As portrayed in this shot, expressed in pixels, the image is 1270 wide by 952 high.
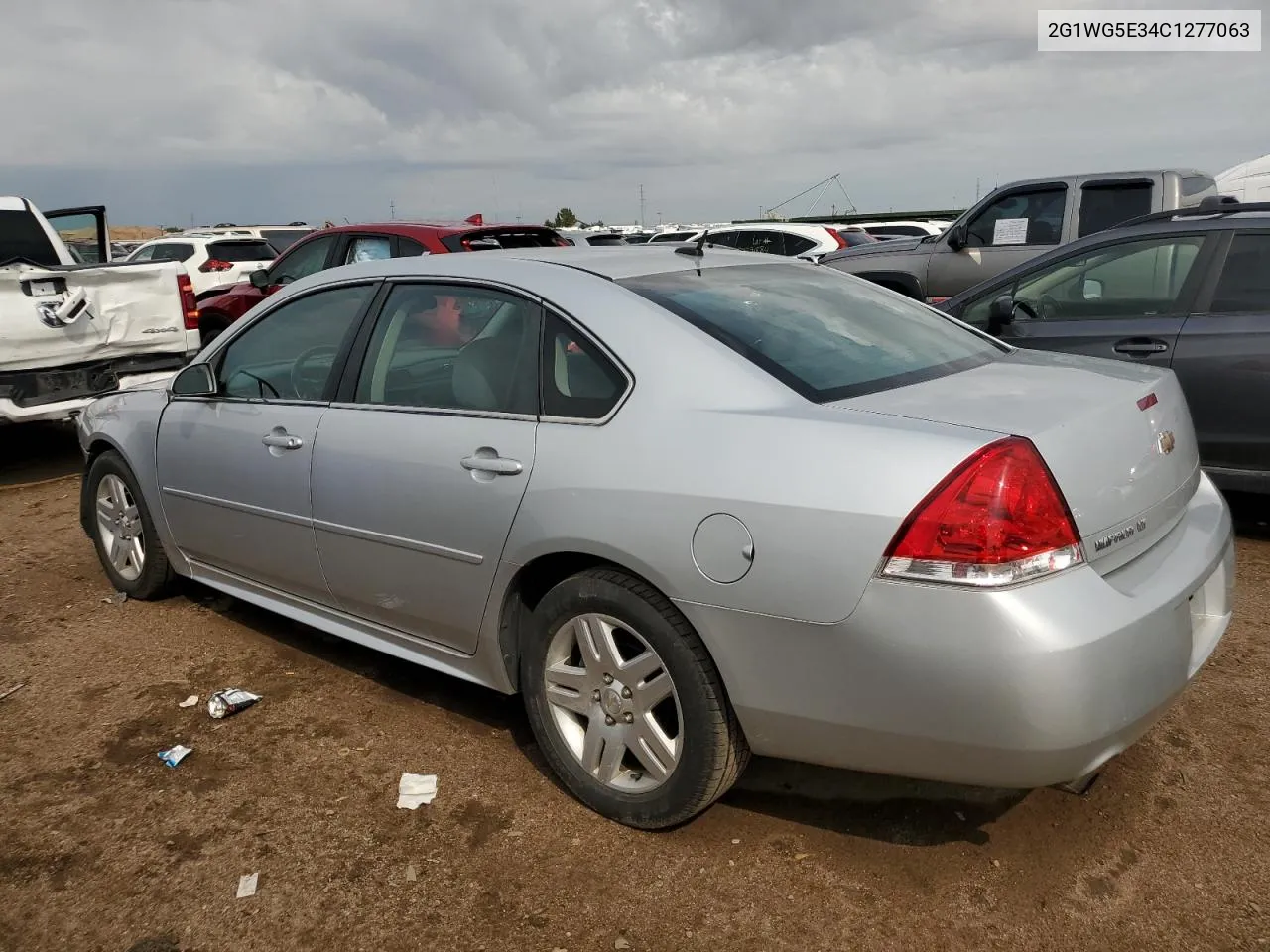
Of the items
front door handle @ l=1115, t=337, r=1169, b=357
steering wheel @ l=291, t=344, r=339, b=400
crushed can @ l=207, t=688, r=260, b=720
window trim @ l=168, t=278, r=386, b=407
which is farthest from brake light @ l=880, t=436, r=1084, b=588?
front door handle @ l=1115, t=337, r=1169, b=357

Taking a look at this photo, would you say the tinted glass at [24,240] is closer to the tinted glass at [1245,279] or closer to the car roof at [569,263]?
the car roof at [569,263]

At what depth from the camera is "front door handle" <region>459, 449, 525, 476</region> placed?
284 centimetres

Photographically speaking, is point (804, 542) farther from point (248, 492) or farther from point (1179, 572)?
point (248, 492)

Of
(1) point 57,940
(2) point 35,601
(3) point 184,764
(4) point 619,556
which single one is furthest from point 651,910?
(2) point 35,601

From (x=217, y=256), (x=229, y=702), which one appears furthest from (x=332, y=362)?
(x=217, y=256)

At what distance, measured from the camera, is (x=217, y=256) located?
54.9ft

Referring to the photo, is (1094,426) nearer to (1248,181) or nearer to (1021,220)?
(1021,220)

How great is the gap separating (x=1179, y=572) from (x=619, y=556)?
1.38 metres

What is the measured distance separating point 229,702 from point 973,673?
2.67 meters

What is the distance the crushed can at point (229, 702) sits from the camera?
3.60m

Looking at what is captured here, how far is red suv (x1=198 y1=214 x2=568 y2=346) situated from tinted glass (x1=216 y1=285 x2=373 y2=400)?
8.78 feet

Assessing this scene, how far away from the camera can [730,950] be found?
7.67 feet

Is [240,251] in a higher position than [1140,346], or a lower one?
higher

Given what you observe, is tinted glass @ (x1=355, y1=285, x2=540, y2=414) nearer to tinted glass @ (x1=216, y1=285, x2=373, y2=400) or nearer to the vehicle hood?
tinted glass @ (x1=216, y1=285, x2=373, y2=400)
